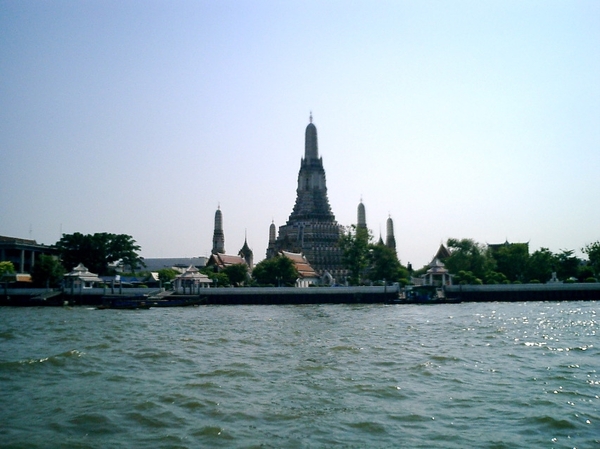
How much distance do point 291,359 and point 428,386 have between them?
571cm

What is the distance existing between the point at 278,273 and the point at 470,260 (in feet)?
74.3

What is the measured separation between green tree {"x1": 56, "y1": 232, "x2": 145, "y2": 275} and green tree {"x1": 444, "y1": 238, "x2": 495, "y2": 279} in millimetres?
37838

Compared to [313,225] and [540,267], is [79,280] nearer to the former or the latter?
[313,225]

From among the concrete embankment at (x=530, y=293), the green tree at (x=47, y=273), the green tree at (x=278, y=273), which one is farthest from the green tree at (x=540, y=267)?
the green tree at (x=47, y=273)

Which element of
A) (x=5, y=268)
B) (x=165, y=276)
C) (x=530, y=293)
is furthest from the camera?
(x=165, y=276)

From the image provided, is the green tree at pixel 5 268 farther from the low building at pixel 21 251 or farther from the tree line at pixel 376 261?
the low building at pixel 21 251

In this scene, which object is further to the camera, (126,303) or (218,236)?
(218,236)

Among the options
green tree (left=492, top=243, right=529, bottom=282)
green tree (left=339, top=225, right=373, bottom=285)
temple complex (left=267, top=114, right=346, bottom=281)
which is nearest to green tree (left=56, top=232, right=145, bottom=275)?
green tree (left=339, top=225, right=373, bottom=285)

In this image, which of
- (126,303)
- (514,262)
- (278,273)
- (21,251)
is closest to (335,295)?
(278,273)

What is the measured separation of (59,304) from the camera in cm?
6028

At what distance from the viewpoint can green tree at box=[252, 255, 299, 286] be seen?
242ft

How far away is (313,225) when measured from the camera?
342 feet

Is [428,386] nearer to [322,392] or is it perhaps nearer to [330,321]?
[322,392]

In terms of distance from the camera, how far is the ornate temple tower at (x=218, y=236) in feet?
376
